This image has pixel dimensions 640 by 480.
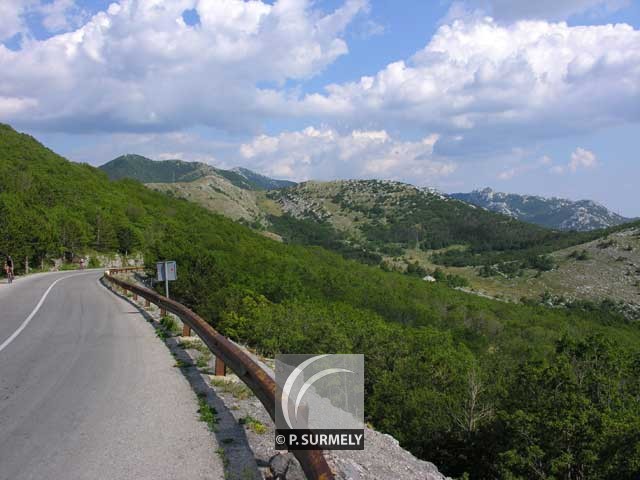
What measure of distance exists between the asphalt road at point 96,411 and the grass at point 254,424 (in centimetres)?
53

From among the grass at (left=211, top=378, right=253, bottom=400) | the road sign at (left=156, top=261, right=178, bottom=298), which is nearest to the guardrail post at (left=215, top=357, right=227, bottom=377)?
the grass at (left=211, top=378, right=253, bottom=400)

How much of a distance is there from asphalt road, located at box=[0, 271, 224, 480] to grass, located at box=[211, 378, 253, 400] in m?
0.52

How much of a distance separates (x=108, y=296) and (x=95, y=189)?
307ft

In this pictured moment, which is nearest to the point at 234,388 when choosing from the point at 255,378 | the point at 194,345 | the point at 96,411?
the point at 96,411

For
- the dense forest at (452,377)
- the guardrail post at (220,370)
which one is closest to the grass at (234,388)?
the guardrail post at (220,370)

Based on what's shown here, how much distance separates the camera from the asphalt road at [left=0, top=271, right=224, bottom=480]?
520cm

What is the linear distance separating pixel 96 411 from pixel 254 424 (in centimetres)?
228

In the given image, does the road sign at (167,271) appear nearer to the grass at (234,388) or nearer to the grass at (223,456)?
the grass at (234,388)

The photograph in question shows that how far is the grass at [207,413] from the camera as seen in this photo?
6500 mm

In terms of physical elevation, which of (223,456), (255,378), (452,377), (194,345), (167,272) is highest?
(167,272)

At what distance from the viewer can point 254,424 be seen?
6.48 metres

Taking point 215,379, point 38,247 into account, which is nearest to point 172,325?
point 215,379

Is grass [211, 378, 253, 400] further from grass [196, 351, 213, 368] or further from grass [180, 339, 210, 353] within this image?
grass [180, 339, 210, 353]

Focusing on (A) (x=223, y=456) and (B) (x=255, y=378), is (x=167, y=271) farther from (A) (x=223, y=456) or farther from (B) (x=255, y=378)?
(A) (x=223, y=456)
